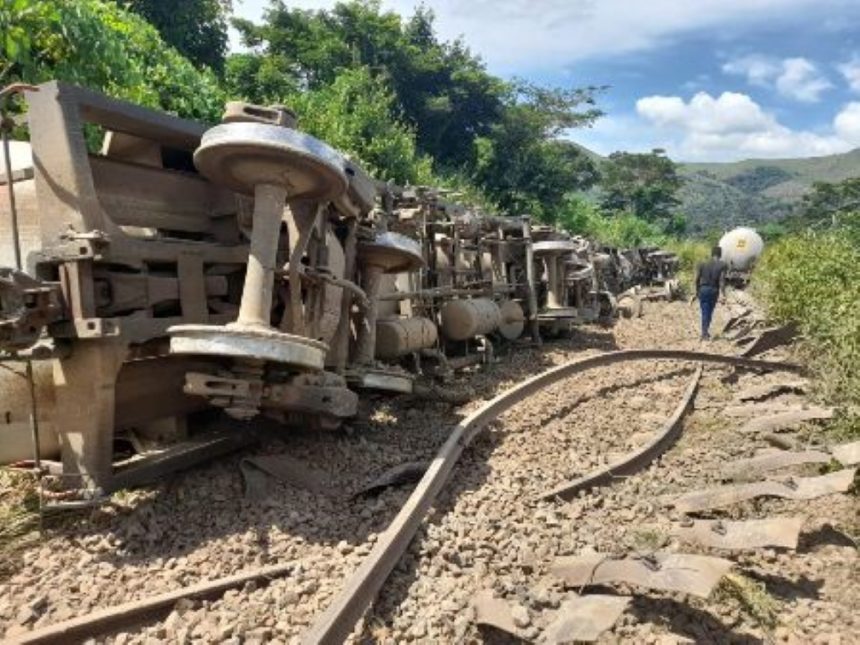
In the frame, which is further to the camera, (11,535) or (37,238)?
(37,238)

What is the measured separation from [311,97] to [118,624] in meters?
23.0

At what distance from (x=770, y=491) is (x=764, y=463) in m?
0.95

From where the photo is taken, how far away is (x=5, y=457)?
4215 millimetres

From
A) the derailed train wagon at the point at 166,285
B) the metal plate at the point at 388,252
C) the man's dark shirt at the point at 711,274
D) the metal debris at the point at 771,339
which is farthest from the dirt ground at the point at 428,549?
the man's dark shirt at the point at 711,274

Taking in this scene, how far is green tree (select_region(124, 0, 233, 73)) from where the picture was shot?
23062 mm

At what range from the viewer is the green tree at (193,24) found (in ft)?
75.7

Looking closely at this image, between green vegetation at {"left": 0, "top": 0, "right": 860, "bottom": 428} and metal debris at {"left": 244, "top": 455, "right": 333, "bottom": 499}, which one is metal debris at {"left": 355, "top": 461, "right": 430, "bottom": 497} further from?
green vegetation at {"left": 0, "top": 0, "right": 860, "bottom": 428}

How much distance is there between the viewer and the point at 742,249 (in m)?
30.2

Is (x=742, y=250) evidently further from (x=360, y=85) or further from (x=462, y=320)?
(x=462, y=320)

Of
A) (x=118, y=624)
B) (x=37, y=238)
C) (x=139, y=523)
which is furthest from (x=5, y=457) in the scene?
(x=118, y=624)

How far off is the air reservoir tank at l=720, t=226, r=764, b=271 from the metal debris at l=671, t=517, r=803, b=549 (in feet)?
88.8

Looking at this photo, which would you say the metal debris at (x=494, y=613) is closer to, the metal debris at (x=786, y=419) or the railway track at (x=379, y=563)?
the railway track at (x=379, y=563)

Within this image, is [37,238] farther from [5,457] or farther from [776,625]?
[776,625]

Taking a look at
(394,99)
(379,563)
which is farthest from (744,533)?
(394,99)
